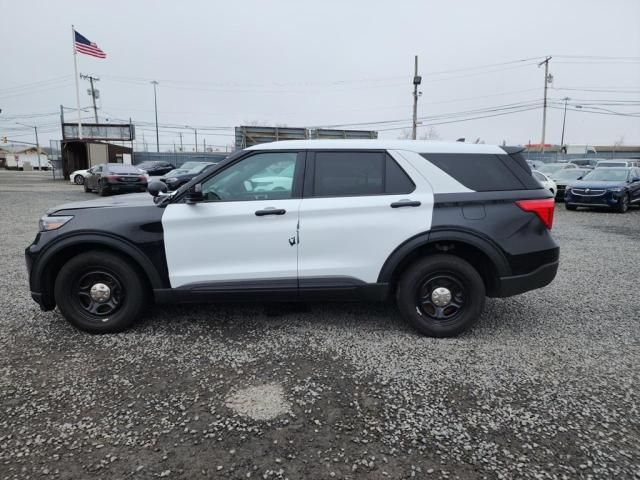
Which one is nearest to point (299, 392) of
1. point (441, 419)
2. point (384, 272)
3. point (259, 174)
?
point (441, 419)

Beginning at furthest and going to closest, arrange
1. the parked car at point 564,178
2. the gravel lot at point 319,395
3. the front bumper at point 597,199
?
1. the parked car at point 564,178
2. the front bumper at point 597,199
3. the gravel lot at point 319,395

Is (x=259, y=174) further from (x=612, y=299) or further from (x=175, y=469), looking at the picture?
(x=612, y=299)

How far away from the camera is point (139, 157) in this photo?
139 ft

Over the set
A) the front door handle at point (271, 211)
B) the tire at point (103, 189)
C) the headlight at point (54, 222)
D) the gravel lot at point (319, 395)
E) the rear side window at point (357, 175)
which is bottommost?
the gravel lot at point (319, 395)

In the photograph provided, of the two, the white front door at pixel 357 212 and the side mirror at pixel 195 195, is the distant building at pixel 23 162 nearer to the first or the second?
the side mirror at pixel 195 195

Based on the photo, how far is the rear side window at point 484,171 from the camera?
3783 mm

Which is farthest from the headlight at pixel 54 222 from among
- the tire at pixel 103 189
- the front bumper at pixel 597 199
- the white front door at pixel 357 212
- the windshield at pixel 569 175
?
the windshield at pixel 569 175

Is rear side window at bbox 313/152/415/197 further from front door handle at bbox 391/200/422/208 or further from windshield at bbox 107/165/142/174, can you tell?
windshield at bbox 107/165/142/174

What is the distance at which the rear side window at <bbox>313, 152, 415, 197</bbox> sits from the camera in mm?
3744

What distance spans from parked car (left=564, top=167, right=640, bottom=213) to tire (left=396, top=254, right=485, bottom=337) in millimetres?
12212

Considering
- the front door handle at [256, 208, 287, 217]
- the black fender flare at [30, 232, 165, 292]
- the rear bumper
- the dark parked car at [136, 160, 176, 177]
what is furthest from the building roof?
the dark parked car at [136, 160, 176, 177]

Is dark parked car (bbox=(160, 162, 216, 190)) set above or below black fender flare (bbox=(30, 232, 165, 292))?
above

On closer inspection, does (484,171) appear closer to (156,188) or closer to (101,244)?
(156,188)

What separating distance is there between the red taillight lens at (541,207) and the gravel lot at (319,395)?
1.09 m
